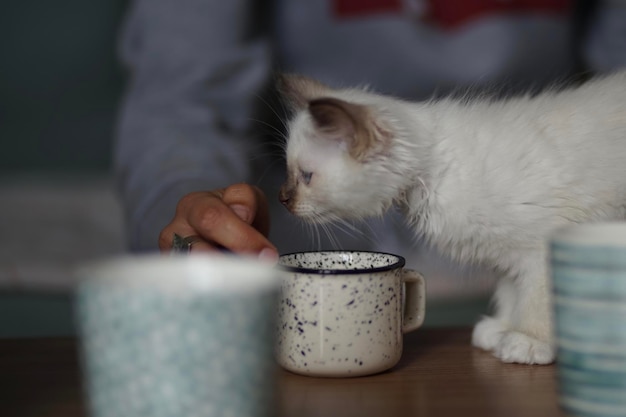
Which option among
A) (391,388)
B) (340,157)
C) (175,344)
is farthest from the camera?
(340,157)

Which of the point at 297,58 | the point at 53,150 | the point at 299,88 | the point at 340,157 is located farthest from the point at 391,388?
the point at 53,150

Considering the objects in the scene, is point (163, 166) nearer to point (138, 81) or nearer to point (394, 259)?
point (138, 81)

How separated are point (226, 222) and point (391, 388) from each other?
237 millimetres

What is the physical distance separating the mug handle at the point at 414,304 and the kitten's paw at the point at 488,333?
0.09 meters

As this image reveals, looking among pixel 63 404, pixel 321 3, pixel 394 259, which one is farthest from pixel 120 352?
pixel 321 3

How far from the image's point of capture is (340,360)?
26.9 inches

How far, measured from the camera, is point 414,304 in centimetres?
78

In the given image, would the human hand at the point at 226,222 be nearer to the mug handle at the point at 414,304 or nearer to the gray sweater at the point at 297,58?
the mug handle at the point at 414,304

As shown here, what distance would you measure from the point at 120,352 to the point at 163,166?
91 centimetres

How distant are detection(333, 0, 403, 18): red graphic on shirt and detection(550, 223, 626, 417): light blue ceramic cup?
115 cm

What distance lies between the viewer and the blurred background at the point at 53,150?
75.7 inches

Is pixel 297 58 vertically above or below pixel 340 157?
above

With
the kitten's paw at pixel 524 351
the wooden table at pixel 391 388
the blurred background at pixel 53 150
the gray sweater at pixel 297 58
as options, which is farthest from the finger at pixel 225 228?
the blurred background at pixel 53 150

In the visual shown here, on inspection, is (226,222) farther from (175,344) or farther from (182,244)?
(175,344)
